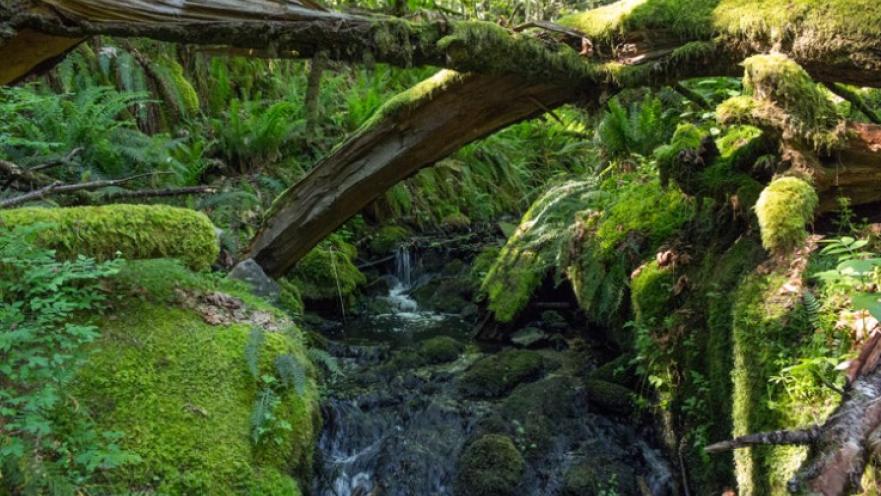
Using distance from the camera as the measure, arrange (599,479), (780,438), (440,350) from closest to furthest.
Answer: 1. (780,438)
2. (599,479)
3. (440,350)

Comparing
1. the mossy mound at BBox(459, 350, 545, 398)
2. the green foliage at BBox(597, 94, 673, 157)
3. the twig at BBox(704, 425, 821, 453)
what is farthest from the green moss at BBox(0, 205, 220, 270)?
the green foliage at BBox(597, 94, 673, 157)

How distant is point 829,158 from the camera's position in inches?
140

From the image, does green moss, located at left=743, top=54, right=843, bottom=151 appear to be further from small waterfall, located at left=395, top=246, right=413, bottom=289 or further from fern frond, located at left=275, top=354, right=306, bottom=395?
small waterfall, located at left=395, top=246, right=413, bottom=289

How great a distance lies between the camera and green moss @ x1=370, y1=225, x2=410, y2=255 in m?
9.34

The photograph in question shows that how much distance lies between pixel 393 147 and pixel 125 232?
2.43m

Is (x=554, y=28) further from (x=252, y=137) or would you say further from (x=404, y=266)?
(x=404, y=266)

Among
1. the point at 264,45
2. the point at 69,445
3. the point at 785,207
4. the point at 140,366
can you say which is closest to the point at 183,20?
the point at 264,45

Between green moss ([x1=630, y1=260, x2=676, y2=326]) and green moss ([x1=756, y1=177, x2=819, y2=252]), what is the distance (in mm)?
1134

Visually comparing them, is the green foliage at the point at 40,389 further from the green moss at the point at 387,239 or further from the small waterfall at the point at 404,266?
the green moss at the point at 387,239

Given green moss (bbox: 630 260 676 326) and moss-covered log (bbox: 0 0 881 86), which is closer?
moss-covered log (bbox: 0 0 881 86)

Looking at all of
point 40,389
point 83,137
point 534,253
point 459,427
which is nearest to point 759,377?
point 459,427

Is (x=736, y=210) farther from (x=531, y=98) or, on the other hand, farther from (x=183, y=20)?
(x=183, y=20)

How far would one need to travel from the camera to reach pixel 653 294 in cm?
437

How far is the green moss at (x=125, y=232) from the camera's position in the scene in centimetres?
314
